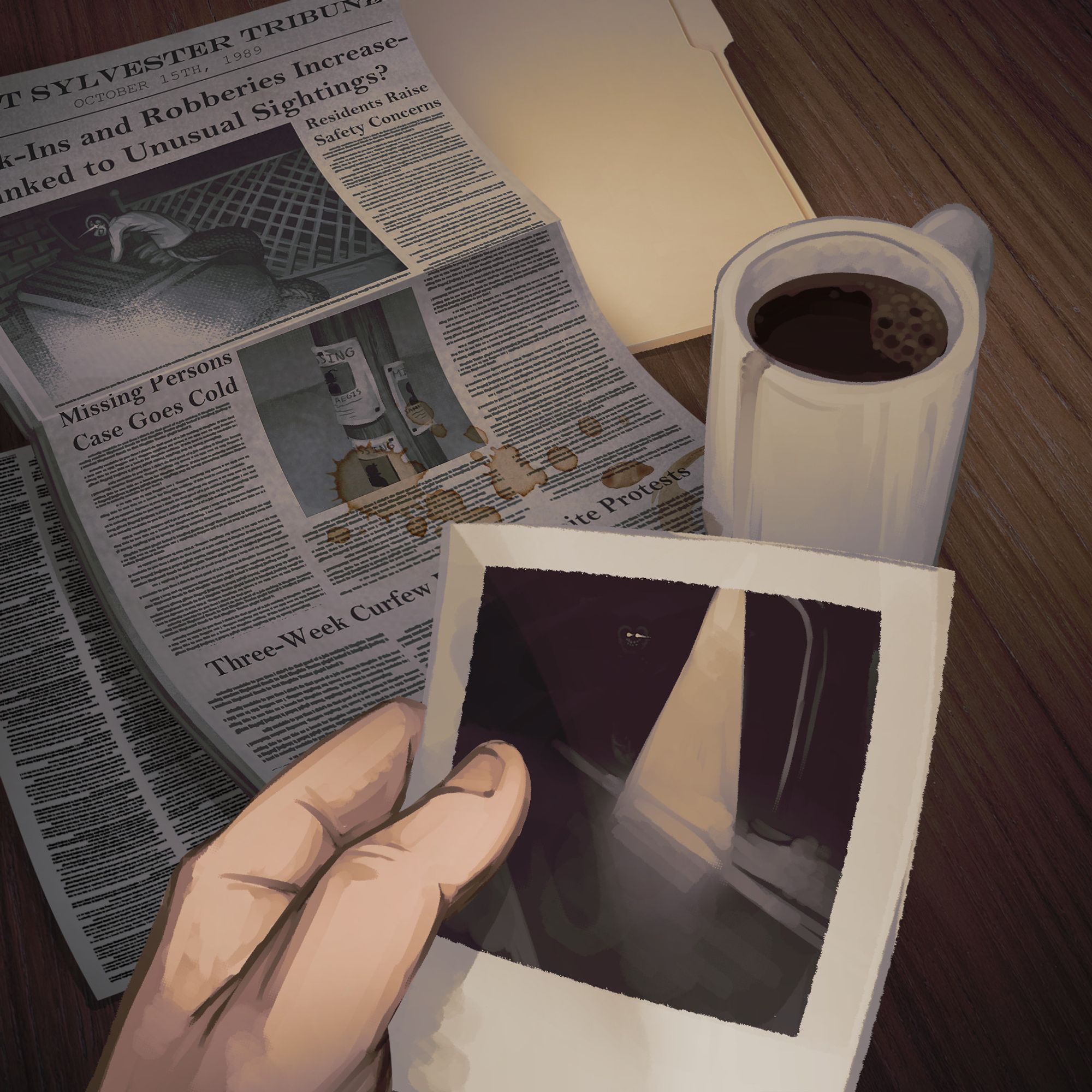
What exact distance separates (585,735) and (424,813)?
73 mm

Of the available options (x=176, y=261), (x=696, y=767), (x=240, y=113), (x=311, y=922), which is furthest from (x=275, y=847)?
(x=240, y=113)

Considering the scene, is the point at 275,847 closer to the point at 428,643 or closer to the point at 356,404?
the point at 428,643

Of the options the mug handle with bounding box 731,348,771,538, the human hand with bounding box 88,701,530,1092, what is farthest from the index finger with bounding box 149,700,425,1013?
the mug handle with bounding box 731,348,771,538

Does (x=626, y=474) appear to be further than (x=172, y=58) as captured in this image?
No

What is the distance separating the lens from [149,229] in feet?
1.73

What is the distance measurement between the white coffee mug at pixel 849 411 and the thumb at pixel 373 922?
0.49 feet

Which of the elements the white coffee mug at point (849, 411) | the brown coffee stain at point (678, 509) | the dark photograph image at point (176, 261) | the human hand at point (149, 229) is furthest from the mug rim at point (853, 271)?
the human hand at point (149, 229)

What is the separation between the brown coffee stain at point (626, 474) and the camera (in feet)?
1.44

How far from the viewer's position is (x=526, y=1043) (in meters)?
0.28

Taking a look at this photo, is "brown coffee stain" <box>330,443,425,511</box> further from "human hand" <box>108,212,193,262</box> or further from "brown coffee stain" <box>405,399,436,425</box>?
"human hand" <box>108,212,193,262</box>

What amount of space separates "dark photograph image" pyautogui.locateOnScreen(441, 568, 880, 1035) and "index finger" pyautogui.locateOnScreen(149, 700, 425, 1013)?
34 millimetres

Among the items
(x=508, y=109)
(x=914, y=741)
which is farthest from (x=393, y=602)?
(x=508, y=109)

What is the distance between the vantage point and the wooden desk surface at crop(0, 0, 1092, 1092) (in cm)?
31

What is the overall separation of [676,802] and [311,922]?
0.13 m
